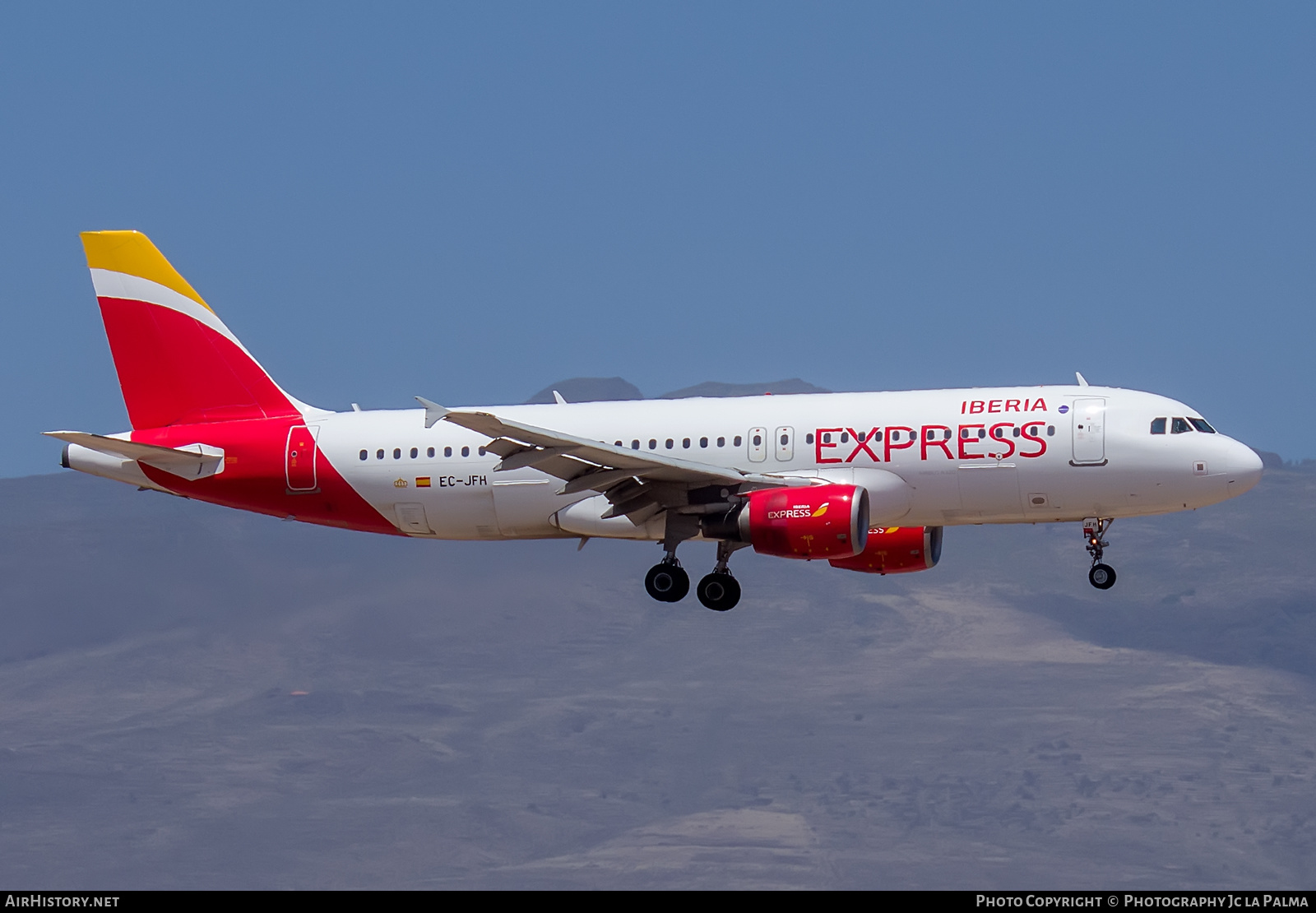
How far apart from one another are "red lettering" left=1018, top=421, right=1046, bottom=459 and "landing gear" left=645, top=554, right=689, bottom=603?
8467 millimetres

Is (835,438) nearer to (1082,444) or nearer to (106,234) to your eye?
(1082,444)

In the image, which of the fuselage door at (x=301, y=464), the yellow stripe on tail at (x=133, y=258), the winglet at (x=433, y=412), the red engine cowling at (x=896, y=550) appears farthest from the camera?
the yellow stripe on tail at (x=133, y=258)

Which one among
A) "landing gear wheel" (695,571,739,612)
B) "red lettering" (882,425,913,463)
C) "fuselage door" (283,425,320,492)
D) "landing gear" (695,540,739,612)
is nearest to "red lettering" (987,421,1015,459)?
"red lettering" (882,425,913,463)

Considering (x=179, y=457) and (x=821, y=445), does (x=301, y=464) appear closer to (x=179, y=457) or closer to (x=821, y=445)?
(x=179, y=457)

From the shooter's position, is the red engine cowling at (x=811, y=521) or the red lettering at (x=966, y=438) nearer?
the red engine cowling at (x=811, y=521)

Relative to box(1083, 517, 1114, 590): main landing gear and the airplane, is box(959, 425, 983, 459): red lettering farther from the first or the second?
box(1083, 517, 1114, 590): main landing gear

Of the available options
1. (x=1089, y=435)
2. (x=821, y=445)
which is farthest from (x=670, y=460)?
(x=1089, y=435)

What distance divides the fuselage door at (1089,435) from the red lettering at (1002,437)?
144 cm

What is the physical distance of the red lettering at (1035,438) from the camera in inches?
1677

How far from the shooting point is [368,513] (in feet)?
155

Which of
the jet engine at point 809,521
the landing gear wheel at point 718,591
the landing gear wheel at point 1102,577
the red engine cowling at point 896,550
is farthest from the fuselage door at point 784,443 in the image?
the landing gear wheel at point 1102,577

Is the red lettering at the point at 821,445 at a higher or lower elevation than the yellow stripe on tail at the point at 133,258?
lower

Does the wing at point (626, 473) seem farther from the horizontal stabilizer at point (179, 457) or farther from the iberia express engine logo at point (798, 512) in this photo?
the horizontal stabilizer at point (179, 457)
